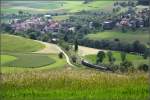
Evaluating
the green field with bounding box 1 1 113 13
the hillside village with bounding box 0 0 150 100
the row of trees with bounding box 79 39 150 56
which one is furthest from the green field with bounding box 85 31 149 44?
the green field with bounding box 1 1 113 13

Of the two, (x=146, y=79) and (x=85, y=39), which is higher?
(x=146, y=79)

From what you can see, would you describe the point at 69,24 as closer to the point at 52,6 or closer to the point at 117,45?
the point at 117,45

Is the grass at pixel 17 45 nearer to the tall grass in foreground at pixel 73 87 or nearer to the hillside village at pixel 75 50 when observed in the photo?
the hillside village at pixel 75 50

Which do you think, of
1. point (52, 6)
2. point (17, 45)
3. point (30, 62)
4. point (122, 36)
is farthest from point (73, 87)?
point (52, 6)

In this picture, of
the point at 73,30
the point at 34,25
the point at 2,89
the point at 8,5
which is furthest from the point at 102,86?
the point at 8,5

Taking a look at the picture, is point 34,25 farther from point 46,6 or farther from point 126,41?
point 126,41

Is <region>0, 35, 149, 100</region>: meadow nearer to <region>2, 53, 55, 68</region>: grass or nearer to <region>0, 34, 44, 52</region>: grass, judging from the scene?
<region>2, 53, 55, 68</region>: grass

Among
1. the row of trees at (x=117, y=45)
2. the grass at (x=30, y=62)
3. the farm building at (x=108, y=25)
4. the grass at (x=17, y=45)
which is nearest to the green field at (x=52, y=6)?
the farm building at (x=108, y=25)
